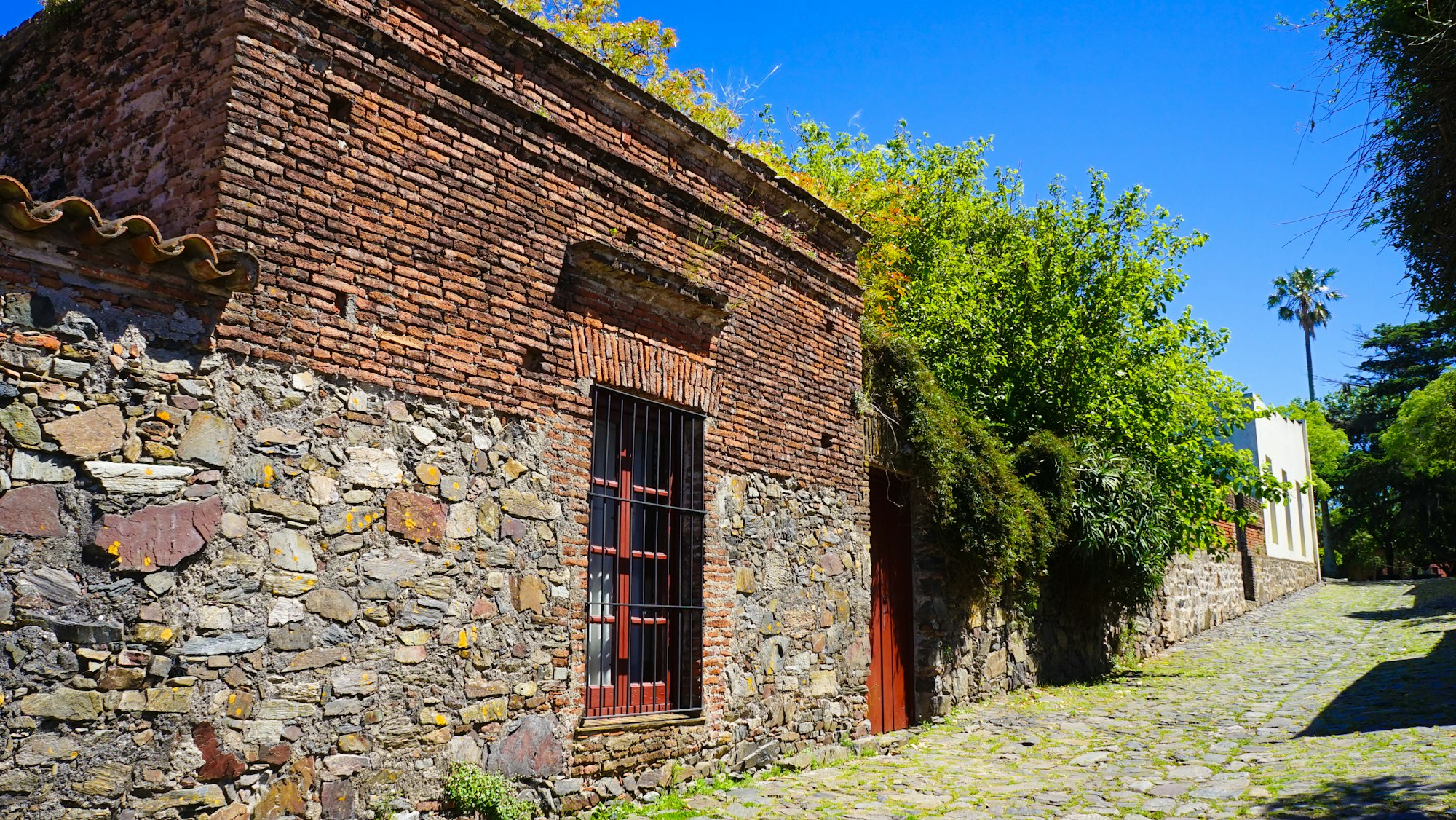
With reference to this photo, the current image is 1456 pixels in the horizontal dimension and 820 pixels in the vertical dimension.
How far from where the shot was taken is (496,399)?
5.64 metres

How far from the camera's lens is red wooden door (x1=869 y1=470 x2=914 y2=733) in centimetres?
909

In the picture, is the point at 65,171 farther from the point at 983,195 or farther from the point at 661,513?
the point at 983,195

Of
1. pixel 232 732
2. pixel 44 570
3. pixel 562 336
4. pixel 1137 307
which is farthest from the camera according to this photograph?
pixel 1137 307

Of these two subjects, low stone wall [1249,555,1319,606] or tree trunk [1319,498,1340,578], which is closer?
low stone wall [1249,555,1319,606]

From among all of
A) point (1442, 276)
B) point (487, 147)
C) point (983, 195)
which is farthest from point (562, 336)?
point (983, 195)

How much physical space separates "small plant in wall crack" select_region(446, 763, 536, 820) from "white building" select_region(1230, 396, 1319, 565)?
20.1 metres

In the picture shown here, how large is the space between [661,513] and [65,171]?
4.14 meters

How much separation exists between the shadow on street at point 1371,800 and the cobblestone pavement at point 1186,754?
0.02 m

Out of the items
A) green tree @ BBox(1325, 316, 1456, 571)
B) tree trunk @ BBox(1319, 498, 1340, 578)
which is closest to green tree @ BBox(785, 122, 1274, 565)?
green tree @ BBox(1325, 316, 1456, 571)

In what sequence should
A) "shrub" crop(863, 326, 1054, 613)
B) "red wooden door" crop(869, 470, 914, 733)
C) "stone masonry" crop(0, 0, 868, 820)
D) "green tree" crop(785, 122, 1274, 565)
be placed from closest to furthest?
"stone masonry" crop(0, 0, 868, 820)
"red wooden door" crop(869, 470, 914, 733)
"shrub" crop(863, 326, 1054, 613)
"green tree" crop(785, 122, 1274, 565)

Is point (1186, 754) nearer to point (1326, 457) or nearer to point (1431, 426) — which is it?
point (1431, 426)

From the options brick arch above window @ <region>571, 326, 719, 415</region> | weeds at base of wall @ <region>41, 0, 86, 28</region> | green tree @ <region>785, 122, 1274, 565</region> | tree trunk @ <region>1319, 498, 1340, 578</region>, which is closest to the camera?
weeds at base of wall @ <region>41, 0, 86, 28</region>

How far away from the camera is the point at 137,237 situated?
13.3 ft

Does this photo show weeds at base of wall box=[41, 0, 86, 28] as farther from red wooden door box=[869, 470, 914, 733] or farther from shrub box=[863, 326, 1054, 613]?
red wooden door box=[869, 470, 914, 733]
